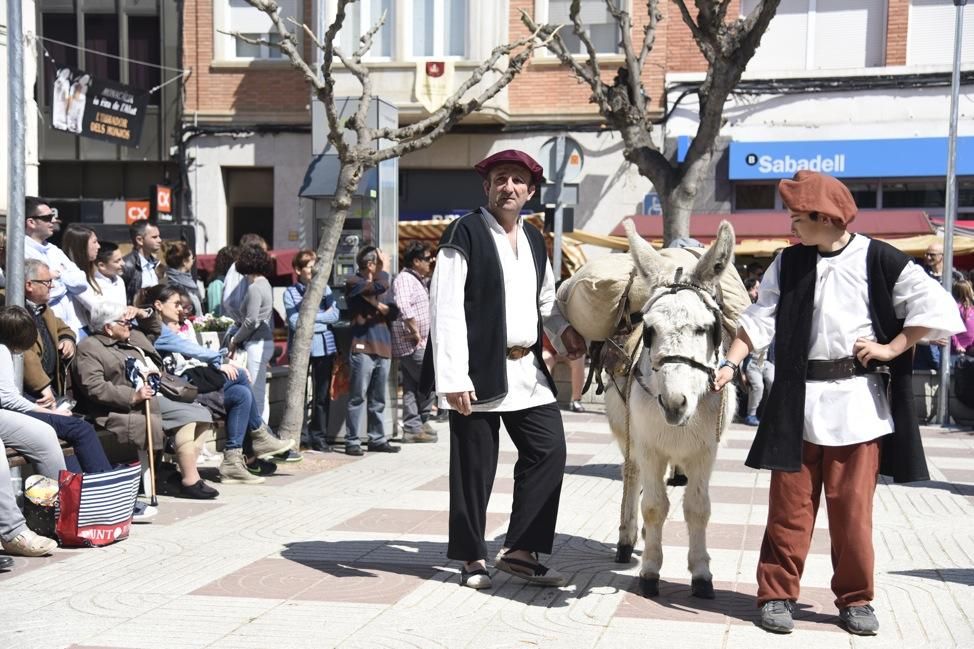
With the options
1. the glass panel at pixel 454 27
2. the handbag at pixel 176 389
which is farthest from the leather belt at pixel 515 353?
the glass panel at pixel 454 27

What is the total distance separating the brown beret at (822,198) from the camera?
5.24 m

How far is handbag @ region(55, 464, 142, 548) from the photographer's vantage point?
699cm

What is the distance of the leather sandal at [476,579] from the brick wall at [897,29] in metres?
17.5

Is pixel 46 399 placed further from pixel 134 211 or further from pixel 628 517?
pixel 134 211

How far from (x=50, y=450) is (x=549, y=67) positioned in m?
16.8

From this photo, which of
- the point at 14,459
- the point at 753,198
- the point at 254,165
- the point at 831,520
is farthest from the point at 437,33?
the point at 831,520

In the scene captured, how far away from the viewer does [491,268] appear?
6000 millimetres

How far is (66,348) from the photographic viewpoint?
8195 millimetres

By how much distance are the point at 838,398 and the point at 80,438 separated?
15.4 ft

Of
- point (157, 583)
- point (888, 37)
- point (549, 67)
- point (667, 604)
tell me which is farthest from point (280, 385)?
point (888, 37)

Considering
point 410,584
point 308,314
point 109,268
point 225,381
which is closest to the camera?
point 410,584

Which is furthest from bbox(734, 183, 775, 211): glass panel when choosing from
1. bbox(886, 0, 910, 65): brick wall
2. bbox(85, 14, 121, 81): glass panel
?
bbox(85, 14, 121, 81): glass panel

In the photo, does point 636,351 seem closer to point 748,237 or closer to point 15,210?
point 15,210

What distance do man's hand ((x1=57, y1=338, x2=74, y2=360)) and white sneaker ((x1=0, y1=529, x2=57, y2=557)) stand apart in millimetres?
1708
